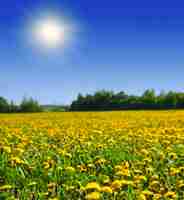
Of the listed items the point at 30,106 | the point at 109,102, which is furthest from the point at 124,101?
the point at 30,106

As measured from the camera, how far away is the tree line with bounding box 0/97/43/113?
7331 centimetres

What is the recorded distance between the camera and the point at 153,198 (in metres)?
4.29

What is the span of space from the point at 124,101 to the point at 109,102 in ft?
15.2

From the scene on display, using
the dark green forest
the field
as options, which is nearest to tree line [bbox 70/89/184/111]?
the dark green forest

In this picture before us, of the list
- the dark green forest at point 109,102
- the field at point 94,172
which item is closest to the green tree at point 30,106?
the dark green forest at point 109,102

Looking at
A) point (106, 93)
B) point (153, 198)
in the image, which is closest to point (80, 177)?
point (153, 198)

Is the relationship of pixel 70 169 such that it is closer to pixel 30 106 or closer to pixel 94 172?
pixel 94 172

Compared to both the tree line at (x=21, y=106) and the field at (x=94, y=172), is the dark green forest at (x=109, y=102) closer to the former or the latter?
the tree line at (x=21, y=106)

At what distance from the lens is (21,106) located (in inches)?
3086

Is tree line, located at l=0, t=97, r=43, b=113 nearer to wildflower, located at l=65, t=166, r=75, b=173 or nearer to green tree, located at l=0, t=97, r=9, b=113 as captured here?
green tree, located at l=0, t=97, r=9, b=113

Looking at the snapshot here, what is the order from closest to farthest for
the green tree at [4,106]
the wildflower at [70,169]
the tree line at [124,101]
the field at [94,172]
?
the field at [94,172]
the wildflower at [70,169]
the tree line at [124,101]
the green tree at [4,106]

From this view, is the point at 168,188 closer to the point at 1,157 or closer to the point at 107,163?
the point at 107,163

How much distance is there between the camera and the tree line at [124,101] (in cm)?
6812

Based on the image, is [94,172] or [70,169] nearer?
[70,169]
